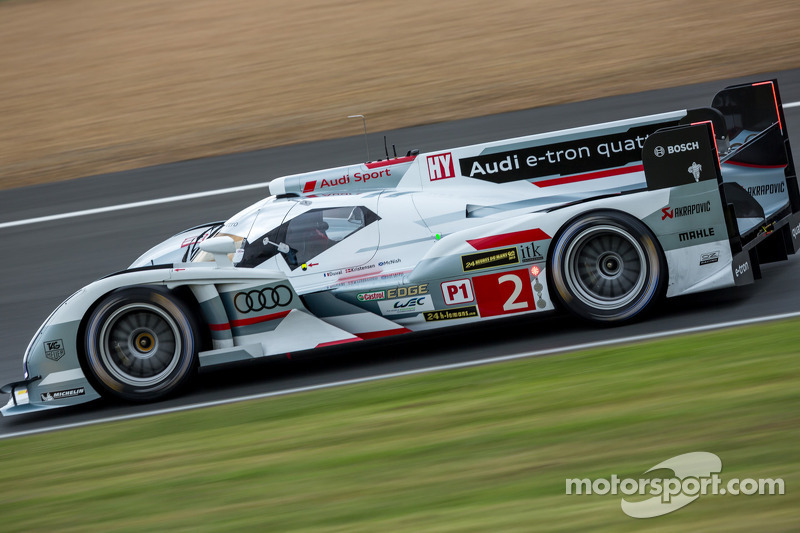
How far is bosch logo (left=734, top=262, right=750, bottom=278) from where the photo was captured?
254 inches

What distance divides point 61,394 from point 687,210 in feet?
15.7

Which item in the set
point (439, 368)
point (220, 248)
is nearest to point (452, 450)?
point (439, 368)

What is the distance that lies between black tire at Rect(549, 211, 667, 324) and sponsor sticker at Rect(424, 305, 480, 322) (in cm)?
62

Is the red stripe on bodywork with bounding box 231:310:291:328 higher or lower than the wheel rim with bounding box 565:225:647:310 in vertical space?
higher

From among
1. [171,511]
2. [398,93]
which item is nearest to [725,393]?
[171,511]

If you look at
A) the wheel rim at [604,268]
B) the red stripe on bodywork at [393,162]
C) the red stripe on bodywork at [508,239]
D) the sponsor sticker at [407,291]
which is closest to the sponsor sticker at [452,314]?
the sponsor sticker at [407,291]

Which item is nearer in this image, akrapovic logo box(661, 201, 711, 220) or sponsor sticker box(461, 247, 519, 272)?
akrapovic logo box(661, 201, 711, 220)

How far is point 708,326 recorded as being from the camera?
650 cm

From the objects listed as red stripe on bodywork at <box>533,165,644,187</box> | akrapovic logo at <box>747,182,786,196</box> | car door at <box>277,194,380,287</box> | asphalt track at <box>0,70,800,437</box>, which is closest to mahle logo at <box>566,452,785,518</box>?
asphalt track at <box>0,70,800,437</box>

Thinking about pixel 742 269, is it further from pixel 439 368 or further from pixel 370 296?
pixel 370 296

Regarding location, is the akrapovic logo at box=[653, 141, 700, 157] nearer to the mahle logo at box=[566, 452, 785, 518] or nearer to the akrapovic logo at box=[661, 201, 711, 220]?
the akrapovic logo at box=[661, 201, 711, 220]

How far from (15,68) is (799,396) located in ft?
49.7

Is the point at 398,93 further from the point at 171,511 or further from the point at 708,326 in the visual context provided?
the point at 171,511

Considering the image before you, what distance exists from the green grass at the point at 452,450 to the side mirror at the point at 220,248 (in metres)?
1.23
